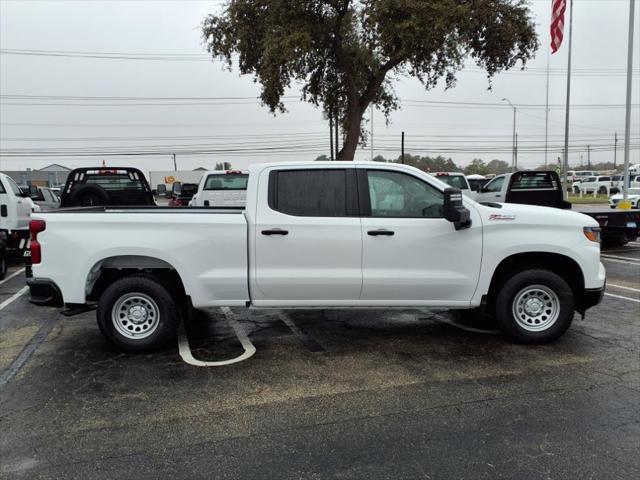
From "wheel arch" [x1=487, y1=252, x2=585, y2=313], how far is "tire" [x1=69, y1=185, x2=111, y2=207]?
25.9ft

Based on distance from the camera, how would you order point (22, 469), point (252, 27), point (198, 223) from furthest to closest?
point (252, 27) → point (198, 223) → point (22, 469)

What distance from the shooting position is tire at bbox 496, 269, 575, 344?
5434mm

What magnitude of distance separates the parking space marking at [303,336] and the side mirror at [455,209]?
1.90 m

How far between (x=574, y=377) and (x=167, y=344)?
156 inches

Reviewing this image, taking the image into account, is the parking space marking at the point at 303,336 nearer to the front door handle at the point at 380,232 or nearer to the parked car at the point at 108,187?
the front door handle at the point at 380,232

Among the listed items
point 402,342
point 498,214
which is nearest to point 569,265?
point 498,214

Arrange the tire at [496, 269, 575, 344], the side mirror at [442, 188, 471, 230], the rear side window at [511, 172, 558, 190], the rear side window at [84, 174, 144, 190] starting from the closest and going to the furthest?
1. the side mirror at [442, 188, 471, 230]
2. the tire at [496, 269, 575, 344]
3. the rear side window at [84, 174, 144, 190]
4. the rear side window at [511, 172, 558, 190]

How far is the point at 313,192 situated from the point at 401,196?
35.5 inches

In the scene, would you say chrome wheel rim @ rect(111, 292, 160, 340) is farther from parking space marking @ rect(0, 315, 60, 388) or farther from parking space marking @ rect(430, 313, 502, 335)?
parking space marking @ rect(430, 313, 502, 335)

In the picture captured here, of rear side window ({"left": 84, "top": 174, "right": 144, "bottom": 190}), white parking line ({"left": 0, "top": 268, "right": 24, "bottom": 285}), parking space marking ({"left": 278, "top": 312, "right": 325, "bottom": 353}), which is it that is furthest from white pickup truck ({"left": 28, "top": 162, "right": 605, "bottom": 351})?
rear side window ({"left": 84, "top": 174, "right": 144, "bottom": 190})

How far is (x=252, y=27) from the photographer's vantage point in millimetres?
21297

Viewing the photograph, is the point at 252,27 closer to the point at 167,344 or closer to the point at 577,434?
the point at 167,344

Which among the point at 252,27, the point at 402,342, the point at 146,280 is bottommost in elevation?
the point at 402,342

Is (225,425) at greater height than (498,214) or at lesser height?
lesser
